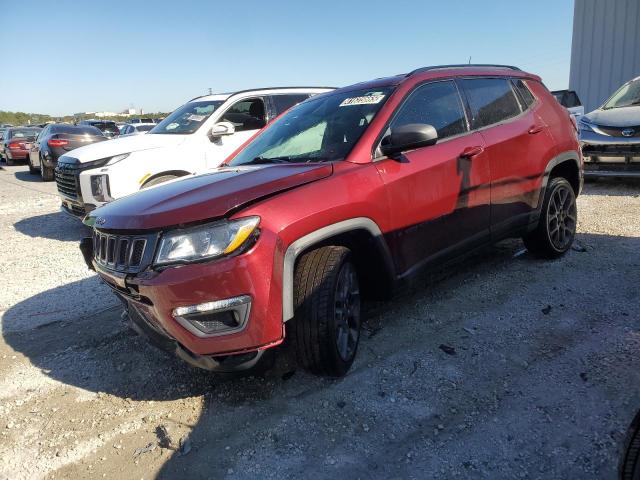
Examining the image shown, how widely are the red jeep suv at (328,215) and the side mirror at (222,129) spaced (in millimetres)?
2514

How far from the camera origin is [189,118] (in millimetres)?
7012

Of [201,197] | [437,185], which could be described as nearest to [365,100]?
[437,185]

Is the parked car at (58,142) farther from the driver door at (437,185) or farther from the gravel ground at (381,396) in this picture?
the driver door at (437,185)

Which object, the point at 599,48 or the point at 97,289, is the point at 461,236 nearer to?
the point at 97,289

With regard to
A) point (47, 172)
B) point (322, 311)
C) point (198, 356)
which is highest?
point (322, 311)

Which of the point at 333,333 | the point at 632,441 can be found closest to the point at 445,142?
the point at 333,333

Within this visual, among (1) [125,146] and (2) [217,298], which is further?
(1) [125,146]

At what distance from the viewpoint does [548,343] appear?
3.25 m

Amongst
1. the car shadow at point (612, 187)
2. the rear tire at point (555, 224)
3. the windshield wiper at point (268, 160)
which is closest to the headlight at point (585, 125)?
the car shadow at point (612, 187)

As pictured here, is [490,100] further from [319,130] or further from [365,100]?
[319,130]

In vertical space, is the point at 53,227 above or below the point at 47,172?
below

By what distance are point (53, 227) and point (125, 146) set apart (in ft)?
7.79

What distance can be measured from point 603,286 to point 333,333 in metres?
2.64

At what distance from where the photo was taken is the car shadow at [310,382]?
7.91 ft
